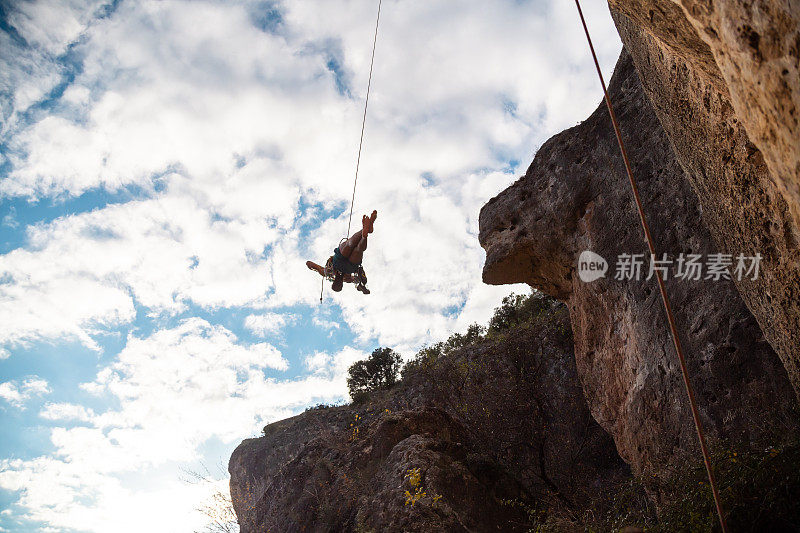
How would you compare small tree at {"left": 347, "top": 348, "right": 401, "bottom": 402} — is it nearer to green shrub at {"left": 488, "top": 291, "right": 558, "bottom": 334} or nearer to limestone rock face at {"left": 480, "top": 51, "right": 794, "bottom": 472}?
green shrub at {"left": 488, "top": 291, "right": 558, "bottom": 334}

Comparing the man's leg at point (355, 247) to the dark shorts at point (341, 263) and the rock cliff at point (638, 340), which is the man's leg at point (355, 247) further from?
the rock cliff at point (638, 340)

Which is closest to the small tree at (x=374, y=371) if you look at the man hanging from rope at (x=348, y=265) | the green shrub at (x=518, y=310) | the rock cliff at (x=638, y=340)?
the green shrub at (x=518, y=310)

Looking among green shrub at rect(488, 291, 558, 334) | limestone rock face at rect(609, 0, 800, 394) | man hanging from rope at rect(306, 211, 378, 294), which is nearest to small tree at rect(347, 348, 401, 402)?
green shrub at rect(488, 291, 558, 334)

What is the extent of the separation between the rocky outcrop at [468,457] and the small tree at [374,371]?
10346 mm

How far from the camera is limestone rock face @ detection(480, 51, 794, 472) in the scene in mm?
6430

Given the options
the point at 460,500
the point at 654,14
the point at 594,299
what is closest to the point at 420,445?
the point at 460,500

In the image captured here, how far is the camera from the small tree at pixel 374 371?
29.3 m

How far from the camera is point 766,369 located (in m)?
6.04

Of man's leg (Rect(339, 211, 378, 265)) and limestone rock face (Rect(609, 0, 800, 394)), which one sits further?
man's leg (Rect(339, 211, 378, 265))

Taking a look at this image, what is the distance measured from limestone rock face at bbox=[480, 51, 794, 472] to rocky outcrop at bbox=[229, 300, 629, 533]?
232cm

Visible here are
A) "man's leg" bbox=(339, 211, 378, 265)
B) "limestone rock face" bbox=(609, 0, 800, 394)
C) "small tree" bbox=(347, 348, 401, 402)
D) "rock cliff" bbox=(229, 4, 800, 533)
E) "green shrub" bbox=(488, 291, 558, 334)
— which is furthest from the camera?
"small tree" bbox=(347, 348, 401, 402)

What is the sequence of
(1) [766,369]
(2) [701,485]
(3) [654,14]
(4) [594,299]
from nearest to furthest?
(3) [654,14]
(2) [701,485]
(1) [766,369]
(4) [594,299]

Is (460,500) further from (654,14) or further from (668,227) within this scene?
(654,14)

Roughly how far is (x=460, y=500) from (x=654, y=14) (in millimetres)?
7334
